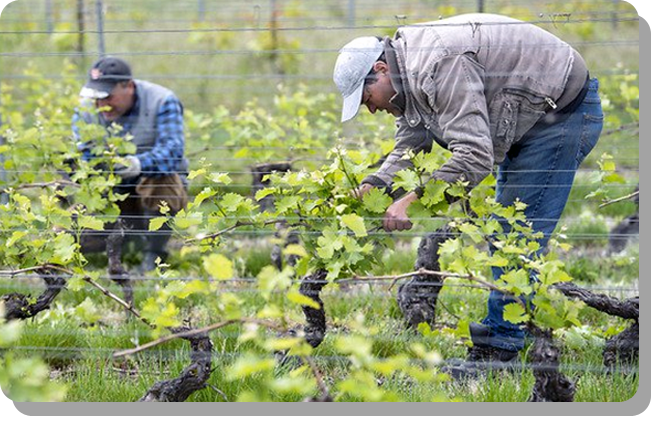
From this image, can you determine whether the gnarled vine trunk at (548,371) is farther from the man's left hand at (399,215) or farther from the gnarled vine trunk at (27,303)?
the gnarled vine trunk at (27,303)

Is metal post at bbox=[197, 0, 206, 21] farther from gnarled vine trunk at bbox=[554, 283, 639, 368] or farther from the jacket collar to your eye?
gnarled vine trunk at bbox=[554, 283, 639, 368]

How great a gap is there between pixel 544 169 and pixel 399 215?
614 mm

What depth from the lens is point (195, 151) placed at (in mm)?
5457

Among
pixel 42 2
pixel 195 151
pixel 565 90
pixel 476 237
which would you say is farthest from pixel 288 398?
pixel 42 2

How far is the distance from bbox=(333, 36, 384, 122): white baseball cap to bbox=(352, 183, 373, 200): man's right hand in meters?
0.24

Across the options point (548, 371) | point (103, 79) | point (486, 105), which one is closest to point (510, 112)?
point (486, 105)

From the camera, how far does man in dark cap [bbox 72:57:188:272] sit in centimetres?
478

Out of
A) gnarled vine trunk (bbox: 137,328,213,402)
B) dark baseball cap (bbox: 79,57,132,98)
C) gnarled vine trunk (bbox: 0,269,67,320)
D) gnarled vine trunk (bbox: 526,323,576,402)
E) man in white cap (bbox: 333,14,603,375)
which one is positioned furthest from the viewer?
dark baseball cap (bbox: 79,57,132,98)

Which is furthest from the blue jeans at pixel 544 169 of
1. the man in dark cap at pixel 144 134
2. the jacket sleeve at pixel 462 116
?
the man in dark cap at pixel 144 134

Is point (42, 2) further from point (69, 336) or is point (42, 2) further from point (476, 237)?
point (476, 237)

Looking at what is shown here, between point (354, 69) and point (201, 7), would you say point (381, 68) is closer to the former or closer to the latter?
point (354, 69)

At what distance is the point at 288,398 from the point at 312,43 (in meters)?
7.00

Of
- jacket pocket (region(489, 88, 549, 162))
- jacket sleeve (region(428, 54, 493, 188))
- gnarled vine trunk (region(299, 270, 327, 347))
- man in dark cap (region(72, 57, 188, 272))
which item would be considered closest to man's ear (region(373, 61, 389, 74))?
jacket sleeve (region(428, 54, 493, 188))

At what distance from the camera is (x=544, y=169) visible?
3338 mm
